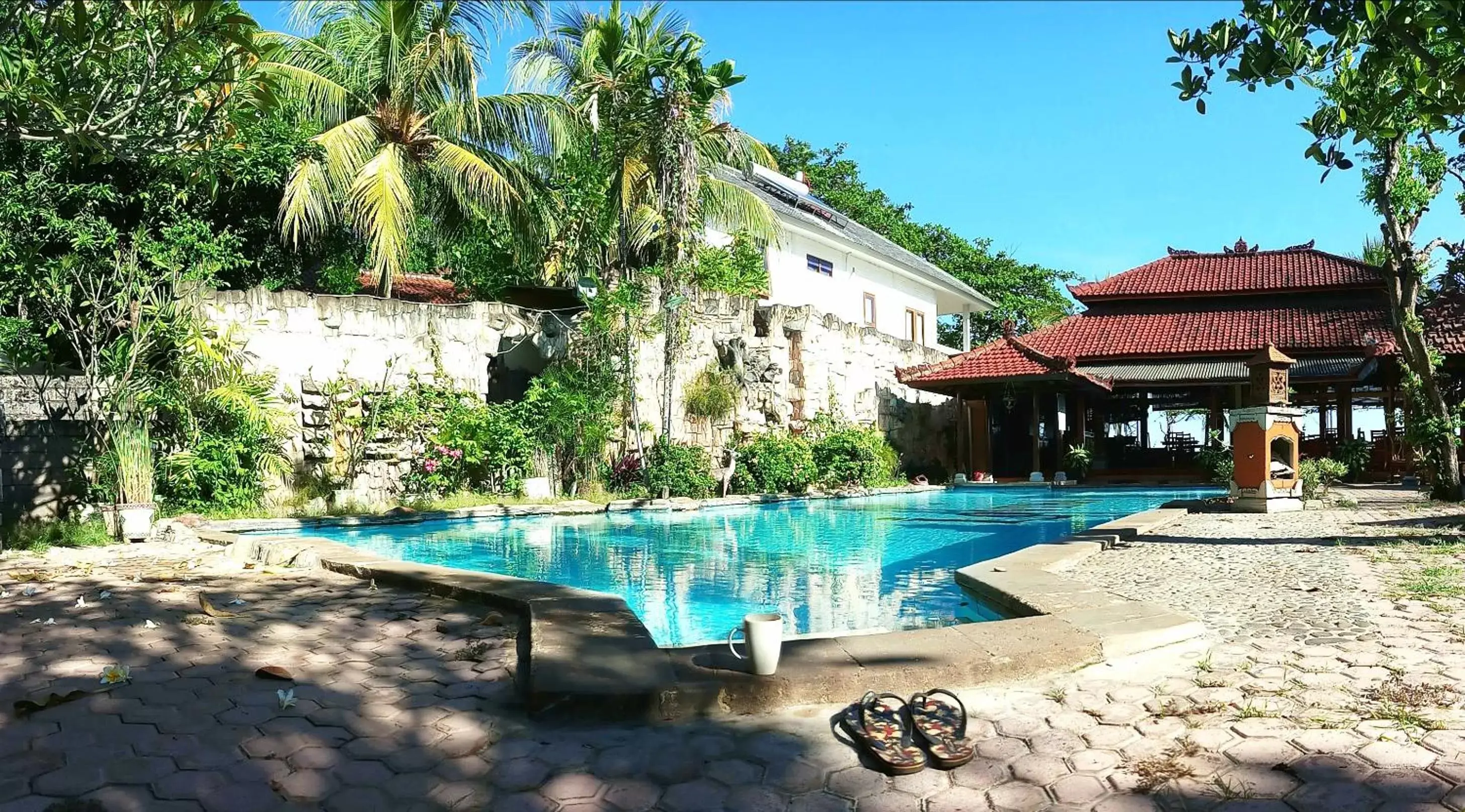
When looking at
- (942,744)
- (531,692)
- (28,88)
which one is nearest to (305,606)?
(531,692)

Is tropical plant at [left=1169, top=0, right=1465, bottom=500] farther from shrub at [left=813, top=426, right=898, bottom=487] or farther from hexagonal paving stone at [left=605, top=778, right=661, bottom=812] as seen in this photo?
shrub at [left=813, top=426, right=898, bottom=487]

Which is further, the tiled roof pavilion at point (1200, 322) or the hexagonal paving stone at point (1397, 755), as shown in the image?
the tiled roof pavilion at point (1200, 322)

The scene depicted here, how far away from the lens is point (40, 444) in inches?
398

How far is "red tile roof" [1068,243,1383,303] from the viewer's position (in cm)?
2088

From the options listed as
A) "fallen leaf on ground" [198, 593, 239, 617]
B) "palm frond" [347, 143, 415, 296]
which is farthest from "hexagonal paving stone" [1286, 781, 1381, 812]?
"palm frond" [347, 143, 415, 296]

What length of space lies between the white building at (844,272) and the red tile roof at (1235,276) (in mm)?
4832

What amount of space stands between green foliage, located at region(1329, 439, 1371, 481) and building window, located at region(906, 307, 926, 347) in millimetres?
11398

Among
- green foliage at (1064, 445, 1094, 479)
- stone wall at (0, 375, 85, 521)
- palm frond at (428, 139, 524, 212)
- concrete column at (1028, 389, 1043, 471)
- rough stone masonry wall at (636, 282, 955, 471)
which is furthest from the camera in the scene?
concrete column at (1028, 389, 1043, 471)

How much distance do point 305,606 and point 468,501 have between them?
8.17 meters

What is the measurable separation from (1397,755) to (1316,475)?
1116 centimetres

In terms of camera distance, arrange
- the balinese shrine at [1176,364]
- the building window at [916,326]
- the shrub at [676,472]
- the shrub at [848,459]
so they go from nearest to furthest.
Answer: the shrub at [676,472]
the shrub at [848,459]
the balinese shrine at [1176,364]
the building window at [916,326]

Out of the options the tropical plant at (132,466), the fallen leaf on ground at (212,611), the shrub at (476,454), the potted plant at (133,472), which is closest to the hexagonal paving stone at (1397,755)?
the fallen leaf on ground at (212,611)

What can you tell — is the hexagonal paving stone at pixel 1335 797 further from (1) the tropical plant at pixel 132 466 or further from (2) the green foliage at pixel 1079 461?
(2) the green foliage at pixel 1079 461

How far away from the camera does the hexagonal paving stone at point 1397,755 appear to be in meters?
2.63
